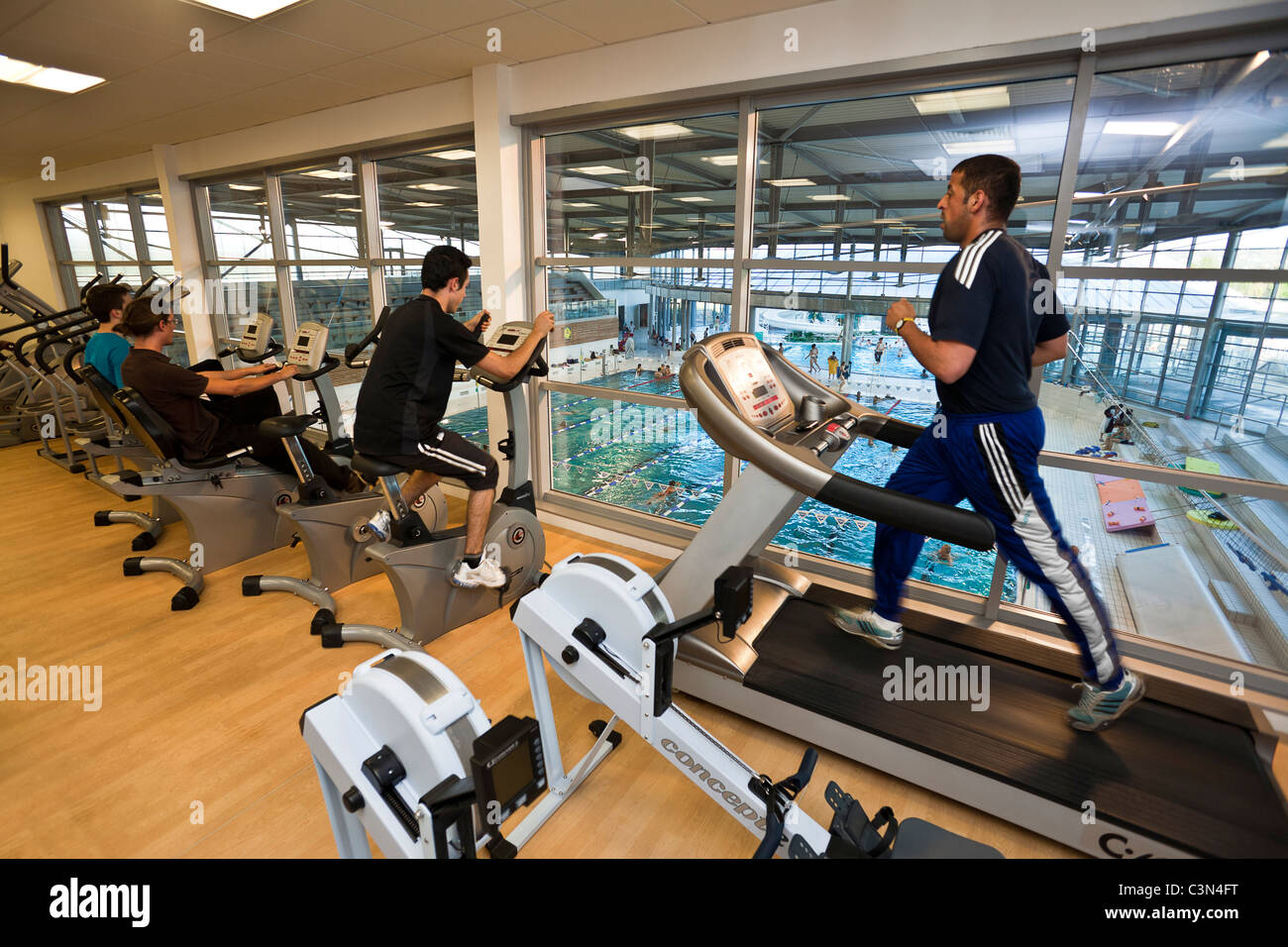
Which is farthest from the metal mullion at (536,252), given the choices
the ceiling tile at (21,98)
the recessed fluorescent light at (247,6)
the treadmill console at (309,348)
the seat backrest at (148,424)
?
the ceiling tile at (21,98)

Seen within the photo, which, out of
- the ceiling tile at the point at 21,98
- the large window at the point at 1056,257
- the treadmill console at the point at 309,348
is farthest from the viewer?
the ceiling tile at the point at 21,98

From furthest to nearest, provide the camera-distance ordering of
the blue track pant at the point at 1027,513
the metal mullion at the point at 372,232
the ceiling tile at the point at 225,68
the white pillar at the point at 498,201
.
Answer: the metal mullion at the point at 372,232, the white pillar at the point at 498,201, the ceiling tile at the point at 225,68, the blue track pant at the point at 1027,513

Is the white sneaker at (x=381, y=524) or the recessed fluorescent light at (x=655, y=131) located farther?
the recessed fluorescent light at (x=655, y=131)

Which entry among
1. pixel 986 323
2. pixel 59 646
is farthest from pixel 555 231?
pixel 59 646

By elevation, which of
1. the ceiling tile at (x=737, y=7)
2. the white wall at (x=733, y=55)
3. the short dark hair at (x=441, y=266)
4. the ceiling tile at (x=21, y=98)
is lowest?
the short dark hair at (x=441, y=266)

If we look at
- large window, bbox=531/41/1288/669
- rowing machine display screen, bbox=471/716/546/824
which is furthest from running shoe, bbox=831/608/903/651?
rowing machine display screen, bbox=471/716/546/824

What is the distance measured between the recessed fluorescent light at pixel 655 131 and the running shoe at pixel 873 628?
2833 millimetres

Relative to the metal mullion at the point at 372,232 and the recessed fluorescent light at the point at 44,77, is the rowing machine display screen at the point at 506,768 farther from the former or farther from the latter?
the recessed fluorescent light at the point at 44,77

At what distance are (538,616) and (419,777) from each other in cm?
53

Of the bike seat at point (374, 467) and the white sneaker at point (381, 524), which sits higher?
the bike seat at point (374, 467)

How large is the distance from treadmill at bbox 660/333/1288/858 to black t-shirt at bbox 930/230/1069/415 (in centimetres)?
37

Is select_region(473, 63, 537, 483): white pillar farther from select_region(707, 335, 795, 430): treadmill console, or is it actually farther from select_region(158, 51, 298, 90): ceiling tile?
select_region(707, 335, 795, 430): treadmill console

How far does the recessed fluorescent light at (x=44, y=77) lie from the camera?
12.0 ft

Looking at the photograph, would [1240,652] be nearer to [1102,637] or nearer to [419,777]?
[1102,637]
